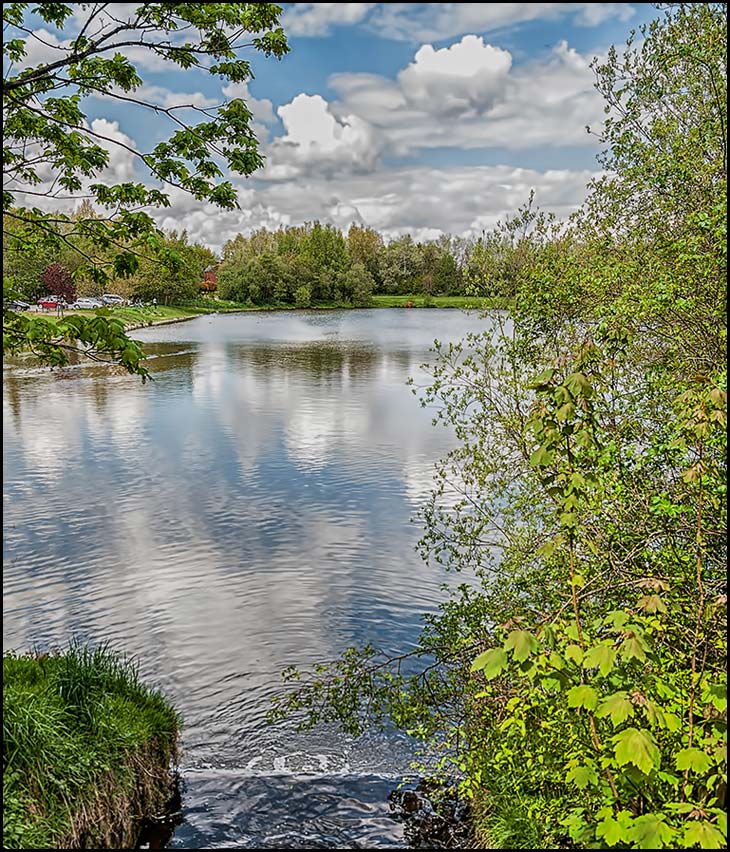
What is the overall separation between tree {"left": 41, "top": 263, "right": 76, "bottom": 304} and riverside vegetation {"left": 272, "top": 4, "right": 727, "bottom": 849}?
3805cm

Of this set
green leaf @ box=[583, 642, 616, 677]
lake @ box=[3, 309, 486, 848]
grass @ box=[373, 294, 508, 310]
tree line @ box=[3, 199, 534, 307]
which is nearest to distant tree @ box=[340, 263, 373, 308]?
tree line @ box=[3, 199, 534, 307]

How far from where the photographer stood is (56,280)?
141ft

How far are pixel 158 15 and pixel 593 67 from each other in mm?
4569

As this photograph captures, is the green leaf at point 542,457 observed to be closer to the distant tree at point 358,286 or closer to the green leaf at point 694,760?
the green leaf at point 694,760

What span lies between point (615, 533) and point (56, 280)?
43.5m

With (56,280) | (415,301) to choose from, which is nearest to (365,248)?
(415,301)

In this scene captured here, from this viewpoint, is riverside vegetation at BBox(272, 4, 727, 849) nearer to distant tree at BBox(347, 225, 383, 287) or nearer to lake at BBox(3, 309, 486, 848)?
lake at BBox(3, 309, 486, 848)

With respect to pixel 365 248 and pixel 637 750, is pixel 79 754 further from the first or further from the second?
pixel 365 248

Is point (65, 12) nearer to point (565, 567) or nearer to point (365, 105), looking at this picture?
point (365, 105)

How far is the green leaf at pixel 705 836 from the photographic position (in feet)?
8.49

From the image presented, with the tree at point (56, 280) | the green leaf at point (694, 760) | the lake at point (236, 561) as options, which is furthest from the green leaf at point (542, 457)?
the tree at point (56, 280)

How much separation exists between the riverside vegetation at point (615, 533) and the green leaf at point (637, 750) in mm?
11

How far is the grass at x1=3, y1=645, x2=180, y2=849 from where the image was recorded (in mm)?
4305

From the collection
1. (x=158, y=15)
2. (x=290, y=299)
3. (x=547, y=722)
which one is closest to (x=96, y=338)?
(x=158, y=15)
